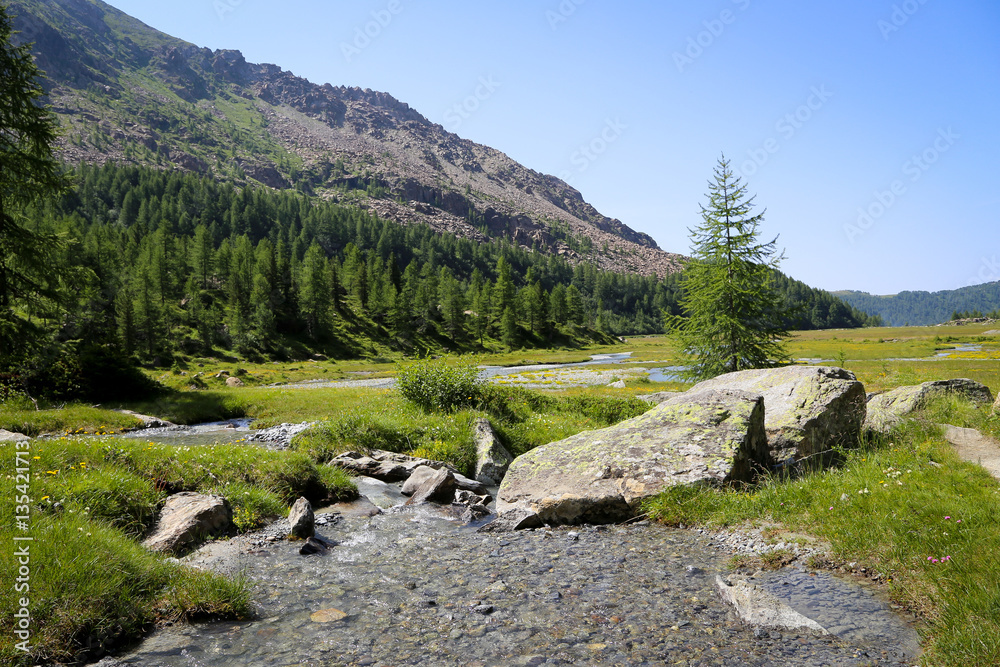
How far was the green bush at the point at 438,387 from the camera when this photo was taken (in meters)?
20.2

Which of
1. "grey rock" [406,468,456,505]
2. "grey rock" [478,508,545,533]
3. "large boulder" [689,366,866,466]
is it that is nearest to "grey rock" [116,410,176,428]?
"grey rock" [406,468,456,505]

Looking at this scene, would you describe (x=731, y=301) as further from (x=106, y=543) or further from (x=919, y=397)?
(x=106, y=543)

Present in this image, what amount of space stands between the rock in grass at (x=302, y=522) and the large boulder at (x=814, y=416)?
990cm

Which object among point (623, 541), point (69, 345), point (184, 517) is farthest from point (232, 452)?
point (69, 345)

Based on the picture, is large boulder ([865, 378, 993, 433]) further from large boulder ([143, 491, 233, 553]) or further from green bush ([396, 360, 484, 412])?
large boulder ([143, 491, 233, 553])

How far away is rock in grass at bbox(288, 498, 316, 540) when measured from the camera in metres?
9.23

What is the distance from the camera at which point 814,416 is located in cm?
1108

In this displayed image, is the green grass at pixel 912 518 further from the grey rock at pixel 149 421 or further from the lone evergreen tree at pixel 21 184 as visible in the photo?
the lone evergreen tree at pixel 21 184

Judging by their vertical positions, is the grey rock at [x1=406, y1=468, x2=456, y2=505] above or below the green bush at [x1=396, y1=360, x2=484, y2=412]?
below

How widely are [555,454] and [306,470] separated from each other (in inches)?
249

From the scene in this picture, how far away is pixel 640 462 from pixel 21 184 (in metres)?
28.6

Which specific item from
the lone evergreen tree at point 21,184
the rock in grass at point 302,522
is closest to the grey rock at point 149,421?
the lone evergreen tree at point 21,184

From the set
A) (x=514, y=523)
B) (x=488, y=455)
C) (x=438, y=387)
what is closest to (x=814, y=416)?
(x=514, y=523)

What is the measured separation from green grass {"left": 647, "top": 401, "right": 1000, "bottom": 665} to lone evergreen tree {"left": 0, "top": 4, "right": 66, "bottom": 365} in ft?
91.4
